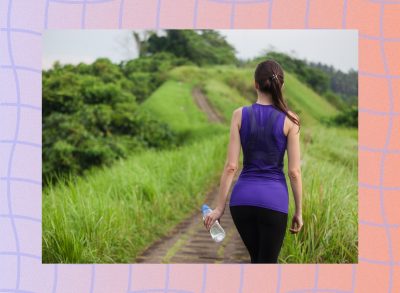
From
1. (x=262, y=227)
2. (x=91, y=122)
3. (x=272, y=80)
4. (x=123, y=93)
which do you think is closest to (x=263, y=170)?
(x=262, y=227)

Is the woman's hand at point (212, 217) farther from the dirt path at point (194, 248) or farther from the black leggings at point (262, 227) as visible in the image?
the dirt path at point (194, 248)

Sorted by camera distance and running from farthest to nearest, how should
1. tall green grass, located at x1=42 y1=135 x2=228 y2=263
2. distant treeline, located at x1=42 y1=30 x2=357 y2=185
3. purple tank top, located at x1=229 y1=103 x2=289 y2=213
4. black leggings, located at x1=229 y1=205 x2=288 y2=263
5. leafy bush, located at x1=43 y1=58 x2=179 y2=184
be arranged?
leafy bush, located at x1=43 y1=58 x2=179 y2=184, distant treeline, located at x1=42 y1=30 x2=357 y2=185, tall green grass, located at x1=42 y1=135 x2=228 y2=263, purple tank top, located at x1=229 y1=103 x2=289 y2=213, black leggings, located at x1=229 y1=205 x2=288 y2=263

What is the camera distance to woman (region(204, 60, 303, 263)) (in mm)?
2910

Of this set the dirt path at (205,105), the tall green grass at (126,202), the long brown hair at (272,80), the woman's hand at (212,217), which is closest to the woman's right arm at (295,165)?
the long brown hair at (272,80)

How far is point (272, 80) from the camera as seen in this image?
9.80ft

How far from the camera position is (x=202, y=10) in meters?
3.95

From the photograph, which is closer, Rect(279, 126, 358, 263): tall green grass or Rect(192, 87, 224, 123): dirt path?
Rect(279, 126, 358, 263): tall green grass

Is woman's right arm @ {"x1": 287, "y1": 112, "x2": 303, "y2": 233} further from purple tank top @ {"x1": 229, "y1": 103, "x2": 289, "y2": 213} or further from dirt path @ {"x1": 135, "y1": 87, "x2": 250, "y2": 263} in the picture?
dirt path @ {"x1": 135, "y1": 87, "x2": 250, "y2": 263}

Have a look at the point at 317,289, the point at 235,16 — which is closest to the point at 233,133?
the point at 235,16

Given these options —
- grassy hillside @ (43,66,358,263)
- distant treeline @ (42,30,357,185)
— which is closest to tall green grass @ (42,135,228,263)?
grassy hillside @ (43,66,358,263)

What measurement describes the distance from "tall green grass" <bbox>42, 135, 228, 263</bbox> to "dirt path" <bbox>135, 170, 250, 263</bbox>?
109 millimetres

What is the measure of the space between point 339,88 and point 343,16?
2.15 feet

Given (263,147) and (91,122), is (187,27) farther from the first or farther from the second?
(91,122)

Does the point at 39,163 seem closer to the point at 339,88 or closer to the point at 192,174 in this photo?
the point at 192,174
